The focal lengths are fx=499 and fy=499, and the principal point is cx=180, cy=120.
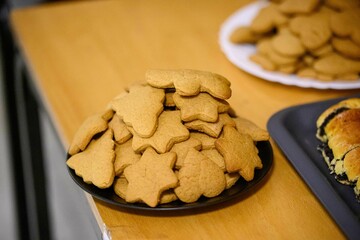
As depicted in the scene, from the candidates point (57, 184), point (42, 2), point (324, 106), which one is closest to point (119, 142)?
point (324, 106)

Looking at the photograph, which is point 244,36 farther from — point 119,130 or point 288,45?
point 119,130

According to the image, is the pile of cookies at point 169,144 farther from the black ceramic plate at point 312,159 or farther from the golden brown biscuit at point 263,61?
the golden brown biscuit at point 263,61

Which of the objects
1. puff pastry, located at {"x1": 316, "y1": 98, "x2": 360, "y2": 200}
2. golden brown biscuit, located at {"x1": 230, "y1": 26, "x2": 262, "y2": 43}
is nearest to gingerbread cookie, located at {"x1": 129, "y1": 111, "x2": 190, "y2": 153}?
puff pastry, located at {"x1": 316, "y1": 98, "x2": 360, "y2": 200}

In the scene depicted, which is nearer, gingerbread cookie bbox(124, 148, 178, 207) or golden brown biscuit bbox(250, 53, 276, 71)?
gingerbread cookie bbox(124, 148, 178, 207)

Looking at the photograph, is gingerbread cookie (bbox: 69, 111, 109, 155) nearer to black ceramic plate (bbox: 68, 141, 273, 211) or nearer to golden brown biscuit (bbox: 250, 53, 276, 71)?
black ceramic plate (bbox: 68, 141, 273, 211)

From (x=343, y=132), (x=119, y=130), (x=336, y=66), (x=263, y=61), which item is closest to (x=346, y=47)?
(x=336, y=66)
